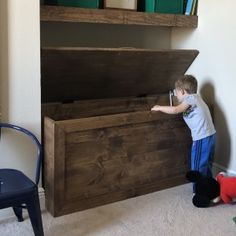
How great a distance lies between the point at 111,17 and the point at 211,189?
1.21 m

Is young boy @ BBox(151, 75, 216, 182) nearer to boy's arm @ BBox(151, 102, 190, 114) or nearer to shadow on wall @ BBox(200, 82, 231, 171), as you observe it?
boy's arm @ BBox(151, 102, 190, 114)

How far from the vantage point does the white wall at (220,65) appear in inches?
102

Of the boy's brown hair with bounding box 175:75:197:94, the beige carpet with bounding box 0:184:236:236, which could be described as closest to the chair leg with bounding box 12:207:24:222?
the beige carpet with bounding box 0:184:236:236

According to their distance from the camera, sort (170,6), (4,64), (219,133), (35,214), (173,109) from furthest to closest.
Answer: (219,133), (170,6), (173,109), (4,64), (35,214)

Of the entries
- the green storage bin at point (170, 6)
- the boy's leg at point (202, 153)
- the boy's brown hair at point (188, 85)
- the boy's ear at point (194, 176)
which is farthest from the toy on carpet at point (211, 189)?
the green storage bin at point (170, 6)

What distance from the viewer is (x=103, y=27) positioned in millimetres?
2746

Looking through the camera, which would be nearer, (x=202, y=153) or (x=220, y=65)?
(x=202, y=153)

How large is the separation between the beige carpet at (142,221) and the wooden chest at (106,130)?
83 mm

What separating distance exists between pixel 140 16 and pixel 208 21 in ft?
1.77

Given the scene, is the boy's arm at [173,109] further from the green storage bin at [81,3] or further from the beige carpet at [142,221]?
the green storage bin at [81,3]

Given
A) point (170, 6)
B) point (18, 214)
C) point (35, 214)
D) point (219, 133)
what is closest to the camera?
point (35, 214)

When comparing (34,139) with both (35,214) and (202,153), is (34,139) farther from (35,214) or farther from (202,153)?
(202,153)

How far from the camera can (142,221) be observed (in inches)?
84.9

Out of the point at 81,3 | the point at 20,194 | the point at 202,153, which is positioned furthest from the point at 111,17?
the point at 20,194
